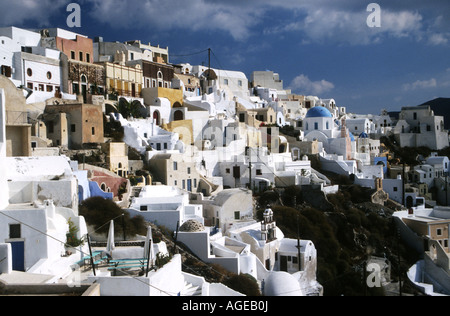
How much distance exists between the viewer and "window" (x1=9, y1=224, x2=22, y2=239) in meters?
9.27

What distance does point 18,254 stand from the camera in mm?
9258

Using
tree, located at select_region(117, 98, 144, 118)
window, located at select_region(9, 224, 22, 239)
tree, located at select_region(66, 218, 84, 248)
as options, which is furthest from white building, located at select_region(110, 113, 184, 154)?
window, located at select_region(9, 224, 22, 239)

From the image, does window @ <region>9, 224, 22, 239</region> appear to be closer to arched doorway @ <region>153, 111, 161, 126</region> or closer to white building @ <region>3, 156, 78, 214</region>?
white building @ <region>3, 156, 78, 214</region>

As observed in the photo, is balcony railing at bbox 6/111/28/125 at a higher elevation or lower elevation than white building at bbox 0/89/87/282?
higher

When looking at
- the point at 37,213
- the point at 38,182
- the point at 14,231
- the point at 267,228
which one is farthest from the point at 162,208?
the point at 14,231

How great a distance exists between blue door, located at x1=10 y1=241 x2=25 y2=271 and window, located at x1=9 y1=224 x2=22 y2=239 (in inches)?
5.2

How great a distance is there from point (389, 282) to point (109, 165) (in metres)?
11.0

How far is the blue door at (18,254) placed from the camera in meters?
9.21

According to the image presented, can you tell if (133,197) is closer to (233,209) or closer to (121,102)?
(233,209)

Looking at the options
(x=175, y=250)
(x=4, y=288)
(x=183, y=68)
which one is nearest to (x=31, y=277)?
(x=4, y=288)

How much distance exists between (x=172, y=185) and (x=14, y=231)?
914cm

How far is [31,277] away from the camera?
809 cm

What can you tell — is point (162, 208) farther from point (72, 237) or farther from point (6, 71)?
point (6, 71)

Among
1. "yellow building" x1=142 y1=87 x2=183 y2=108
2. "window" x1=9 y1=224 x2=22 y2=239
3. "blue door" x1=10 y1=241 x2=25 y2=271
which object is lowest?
"blue door" x1=10 y1=241 x2=25 y2=271
